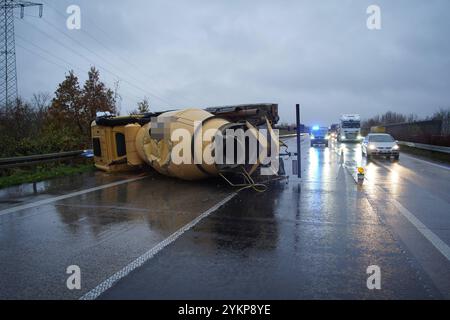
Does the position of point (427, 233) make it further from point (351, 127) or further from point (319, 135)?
point (351, 127)

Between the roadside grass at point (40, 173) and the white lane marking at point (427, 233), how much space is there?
10399mm

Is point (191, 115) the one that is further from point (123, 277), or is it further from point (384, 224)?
point (123, 277)

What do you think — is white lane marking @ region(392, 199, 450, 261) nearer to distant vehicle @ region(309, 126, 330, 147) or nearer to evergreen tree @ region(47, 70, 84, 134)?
evergreen tree @ region(47, 70, 84, 134)

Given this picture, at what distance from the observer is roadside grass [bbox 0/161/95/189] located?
10.5 m

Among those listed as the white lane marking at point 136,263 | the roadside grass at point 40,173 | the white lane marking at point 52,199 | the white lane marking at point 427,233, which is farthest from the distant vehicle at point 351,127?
the white lane marking at point 136,263

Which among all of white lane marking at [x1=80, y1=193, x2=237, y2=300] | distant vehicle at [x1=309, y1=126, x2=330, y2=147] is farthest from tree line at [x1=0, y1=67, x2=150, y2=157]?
distant vehicle at [x1=309, y1=126, x2=330, y2=147]

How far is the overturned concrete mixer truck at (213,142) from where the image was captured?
9555 millimetres

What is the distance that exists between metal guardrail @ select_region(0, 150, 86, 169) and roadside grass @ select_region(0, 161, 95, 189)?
13.8 inches

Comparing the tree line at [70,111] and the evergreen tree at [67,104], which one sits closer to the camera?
the tree line at [70,111]

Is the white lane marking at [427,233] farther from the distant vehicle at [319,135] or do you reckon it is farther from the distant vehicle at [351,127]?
the distant vehicle at [351,127]

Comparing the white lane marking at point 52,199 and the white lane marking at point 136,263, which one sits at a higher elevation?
the white lane marking at point 52,199
